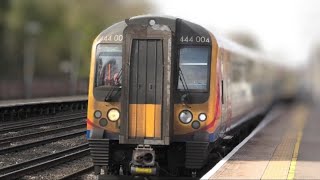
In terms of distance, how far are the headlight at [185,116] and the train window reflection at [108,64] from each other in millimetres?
1218

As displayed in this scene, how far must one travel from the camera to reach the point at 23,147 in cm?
1485

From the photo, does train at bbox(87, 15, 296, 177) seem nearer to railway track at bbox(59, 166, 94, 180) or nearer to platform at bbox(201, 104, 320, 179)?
platform at bbox(201, 104, 320, 179)

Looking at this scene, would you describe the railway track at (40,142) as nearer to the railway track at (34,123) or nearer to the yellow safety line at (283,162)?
the railway track at (34,123)

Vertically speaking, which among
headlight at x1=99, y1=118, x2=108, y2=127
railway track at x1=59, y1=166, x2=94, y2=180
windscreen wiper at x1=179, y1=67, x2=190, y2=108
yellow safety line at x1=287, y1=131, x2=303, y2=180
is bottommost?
railway track at x1=59, y1=166, x2=94, y2=180

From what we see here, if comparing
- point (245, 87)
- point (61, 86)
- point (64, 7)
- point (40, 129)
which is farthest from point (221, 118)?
point (64, 7)

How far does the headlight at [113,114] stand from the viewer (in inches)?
380

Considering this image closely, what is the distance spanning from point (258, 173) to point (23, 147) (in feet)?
24.7

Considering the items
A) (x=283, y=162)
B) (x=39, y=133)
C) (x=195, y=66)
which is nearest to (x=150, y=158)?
(x=195, y=66)

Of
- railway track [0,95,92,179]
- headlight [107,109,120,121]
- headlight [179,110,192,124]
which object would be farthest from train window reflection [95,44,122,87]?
railway track [0,95,92,179]

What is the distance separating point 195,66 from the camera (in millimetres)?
9789

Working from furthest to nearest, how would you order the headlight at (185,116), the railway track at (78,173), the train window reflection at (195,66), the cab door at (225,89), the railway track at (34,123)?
the railway track at (34,123) < the railway track at (78,173) < the cab door at (225,89) < the train window reflection at (195,66) < the headlight at (185,116)

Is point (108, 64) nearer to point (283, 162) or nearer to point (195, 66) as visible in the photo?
point (195, 66)

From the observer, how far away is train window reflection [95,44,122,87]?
9773mm

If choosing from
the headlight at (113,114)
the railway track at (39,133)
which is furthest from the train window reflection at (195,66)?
the railway track at (39,133)
